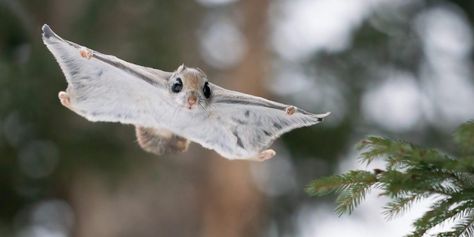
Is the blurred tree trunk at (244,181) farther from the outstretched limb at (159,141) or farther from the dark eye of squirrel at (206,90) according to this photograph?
the dark eye of squirrel at (206,90)

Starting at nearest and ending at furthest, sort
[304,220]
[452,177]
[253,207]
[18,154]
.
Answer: [452,177] → [253,207] → [18,154] → [304,220]

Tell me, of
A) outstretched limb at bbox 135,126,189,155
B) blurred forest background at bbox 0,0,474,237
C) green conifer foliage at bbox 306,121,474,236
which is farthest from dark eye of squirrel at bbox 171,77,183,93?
blurred forest background at bbox 0,0,474,237

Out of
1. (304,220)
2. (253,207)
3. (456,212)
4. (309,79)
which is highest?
(309,79)

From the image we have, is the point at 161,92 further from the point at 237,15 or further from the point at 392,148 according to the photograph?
the point at 237,15

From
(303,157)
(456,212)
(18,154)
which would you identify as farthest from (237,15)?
(456,212)

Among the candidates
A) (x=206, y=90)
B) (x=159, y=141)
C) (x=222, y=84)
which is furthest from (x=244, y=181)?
(x=206, y=90)

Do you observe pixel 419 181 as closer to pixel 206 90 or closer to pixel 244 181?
pixel 206 90
